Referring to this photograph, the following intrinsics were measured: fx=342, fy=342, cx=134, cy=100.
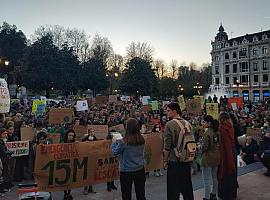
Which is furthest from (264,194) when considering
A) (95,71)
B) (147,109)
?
(95,71)

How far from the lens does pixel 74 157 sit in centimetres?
790

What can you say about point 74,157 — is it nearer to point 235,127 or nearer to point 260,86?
point 235,127

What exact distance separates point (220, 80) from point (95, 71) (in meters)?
47.8

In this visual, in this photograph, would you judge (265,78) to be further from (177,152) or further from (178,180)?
(177,152)

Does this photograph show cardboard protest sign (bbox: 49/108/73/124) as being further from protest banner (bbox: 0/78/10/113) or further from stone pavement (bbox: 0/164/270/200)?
stone pavement (bbox: 0/164/270/200)

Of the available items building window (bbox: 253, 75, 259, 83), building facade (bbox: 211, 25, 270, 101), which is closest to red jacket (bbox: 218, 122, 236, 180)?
building facade (bbox: 211, 25, 270, 101)

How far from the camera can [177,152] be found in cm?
556

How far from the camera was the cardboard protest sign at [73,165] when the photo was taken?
24.5ft

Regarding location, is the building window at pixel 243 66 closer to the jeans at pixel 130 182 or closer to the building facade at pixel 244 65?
the building facade at pixel 244 65

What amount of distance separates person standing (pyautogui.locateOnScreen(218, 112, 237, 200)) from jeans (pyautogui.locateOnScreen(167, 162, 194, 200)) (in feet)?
5.15

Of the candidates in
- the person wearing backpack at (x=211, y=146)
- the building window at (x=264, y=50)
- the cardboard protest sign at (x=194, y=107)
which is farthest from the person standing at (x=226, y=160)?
the building window at (x=264, y=50)

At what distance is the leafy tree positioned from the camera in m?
60.3

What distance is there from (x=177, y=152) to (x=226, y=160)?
195cm

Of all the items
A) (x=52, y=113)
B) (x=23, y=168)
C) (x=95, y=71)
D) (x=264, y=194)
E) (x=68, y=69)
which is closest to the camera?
(x=264, y=194)
